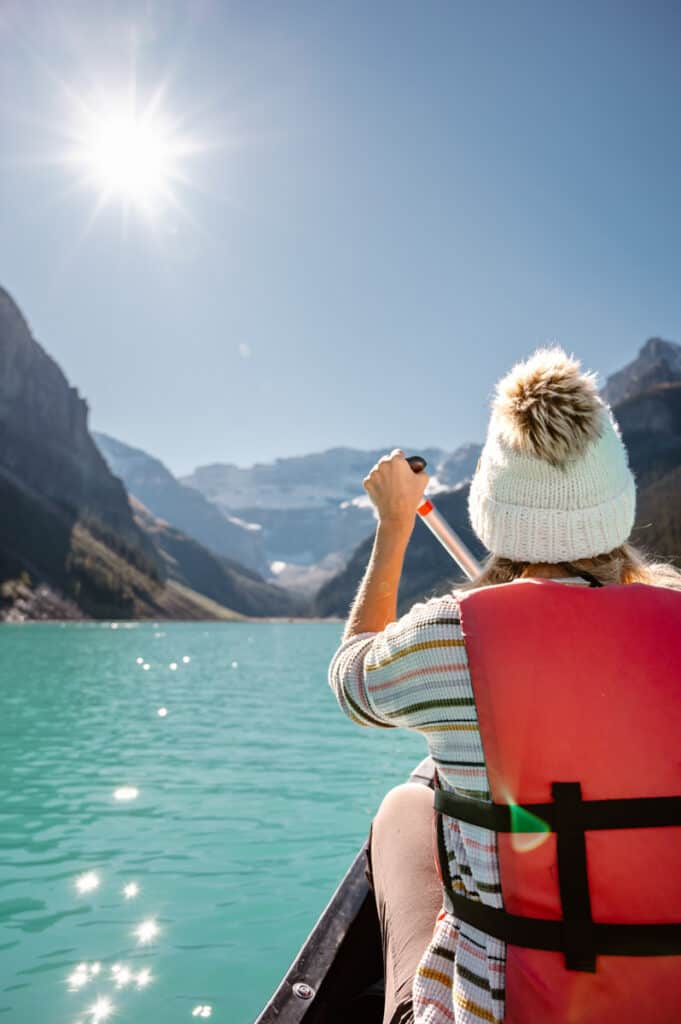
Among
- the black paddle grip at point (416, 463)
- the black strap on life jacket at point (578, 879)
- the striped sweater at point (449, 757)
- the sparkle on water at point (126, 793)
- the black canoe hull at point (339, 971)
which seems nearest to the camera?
the black strap on life jacket at point (578, 879)

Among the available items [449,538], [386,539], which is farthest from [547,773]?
[449,538]

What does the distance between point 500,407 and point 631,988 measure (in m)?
2.03

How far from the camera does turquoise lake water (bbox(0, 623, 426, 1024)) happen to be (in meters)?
6.95

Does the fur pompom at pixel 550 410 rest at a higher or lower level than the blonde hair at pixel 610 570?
higher

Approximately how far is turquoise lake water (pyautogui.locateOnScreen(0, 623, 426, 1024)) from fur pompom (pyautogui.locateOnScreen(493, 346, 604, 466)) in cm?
633

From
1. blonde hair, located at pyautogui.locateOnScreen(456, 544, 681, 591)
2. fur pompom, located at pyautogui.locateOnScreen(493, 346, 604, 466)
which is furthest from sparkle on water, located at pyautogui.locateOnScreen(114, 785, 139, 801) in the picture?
fur pompom, located at pyautogui.locateOnScreen(493, 346, 604, 466)

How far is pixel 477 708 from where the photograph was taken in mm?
2287

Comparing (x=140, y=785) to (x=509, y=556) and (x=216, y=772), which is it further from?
(x=509, y=556)

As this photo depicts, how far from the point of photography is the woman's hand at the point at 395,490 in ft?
10.3

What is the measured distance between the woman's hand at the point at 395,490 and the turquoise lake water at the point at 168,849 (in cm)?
572

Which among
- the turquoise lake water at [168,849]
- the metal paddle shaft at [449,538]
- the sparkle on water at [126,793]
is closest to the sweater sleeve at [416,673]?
the metal paddle shaft at [449,538]

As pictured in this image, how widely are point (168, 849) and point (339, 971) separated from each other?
23.4ft

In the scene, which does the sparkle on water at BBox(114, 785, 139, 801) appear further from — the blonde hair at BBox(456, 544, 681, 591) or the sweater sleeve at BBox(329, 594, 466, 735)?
the blonde hair at BBox(456, 544, 681, 591)

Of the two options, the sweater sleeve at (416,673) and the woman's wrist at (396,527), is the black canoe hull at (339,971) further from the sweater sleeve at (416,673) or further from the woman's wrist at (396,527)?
the woman's wrist at (396,527)
